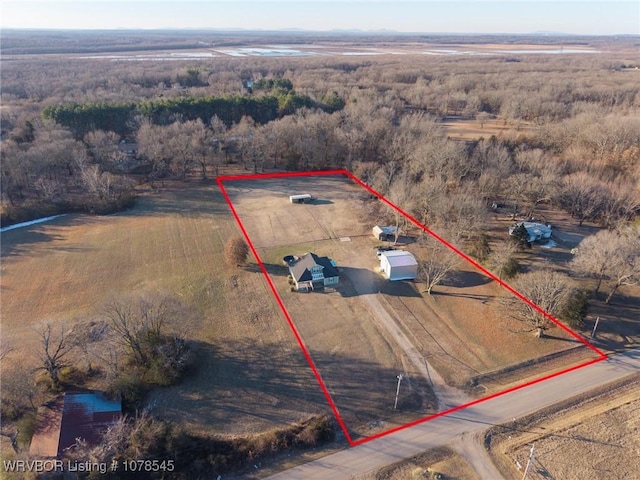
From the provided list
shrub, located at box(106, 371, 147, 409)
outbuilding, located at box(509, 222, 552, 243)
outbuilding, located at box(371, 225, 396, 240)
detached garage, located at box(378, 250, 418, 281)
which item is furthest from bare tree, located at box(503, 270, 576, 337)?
shrub, located at box(106, 371, 147, 409)

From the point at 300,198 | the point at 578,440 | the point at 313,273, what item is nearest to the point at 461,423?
the point at 578,440

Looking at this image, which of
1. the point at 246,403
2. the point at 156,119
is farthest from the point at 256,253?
the point at 156,119

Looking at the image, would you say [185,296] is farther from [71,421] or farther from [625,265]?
[625,265]

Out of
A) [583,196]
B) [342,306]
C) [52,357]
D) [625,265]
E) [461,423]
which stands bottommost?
[461,423]

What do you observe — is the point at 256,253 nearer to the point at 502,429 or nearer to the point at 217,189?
the point at 217,189

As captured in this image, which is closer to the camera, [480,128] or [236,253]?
[236,253]

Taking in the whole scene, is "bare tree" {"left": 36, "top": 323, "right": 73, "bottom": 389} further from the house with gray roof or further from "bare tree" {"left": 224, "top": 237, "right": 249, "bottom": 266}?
the house with gray roof

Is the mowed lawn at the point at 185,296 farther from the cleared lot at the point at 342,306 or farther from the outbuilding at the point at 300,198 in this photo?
the outbuilding at the point at 300,198
